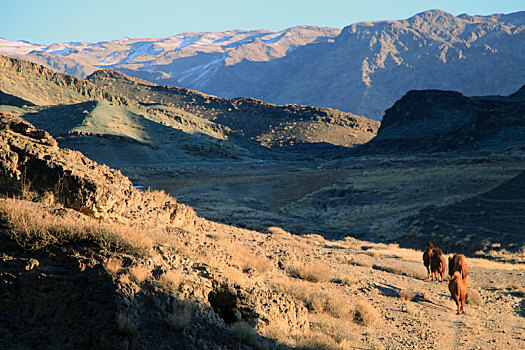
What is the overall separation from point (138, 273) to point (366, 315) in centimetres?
438

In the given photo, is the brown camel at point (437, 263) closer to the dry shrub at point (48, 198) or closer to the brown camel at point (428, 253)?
the brown camel at point (428, 253)

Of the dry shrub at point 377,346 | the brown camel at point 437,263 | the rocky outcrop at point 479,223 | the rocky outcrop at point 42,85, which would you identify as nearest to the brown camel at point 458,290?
the brown camel at point 437,263

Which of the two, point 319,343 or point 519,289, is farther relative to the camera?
point 519,289

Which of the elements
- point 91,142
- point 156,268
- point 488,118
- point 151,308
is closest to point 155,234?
point 156,268

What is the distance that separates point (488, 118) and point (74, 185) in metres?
83.7

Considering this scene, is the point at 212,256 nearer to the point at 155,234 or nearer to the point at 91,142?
the point at 155,234

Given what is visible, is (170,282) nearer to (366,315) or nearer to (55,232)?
(55,232)

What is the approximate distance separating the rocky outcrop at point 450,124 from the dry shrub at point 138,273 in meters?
Result: 67.8

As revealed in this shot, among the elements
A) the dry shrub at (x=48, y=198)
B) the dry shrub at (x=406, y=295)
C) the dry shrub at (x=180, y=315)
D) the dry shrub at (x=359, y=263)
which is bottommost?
the dry shrub at (x=359, y=263)

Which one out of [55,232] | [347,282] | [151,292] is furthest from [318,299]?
[55,232]

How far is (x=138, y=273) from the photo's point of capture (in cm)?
538

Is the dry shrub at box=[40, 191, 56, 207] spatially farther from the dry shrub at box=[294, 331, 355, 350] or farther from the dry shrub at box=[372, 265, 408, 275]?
the dry shrub at box=[372, 265, 408, 275]

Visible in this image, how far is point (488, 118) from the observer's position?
7656cm

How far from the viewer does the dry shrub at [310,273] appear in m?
9.79
